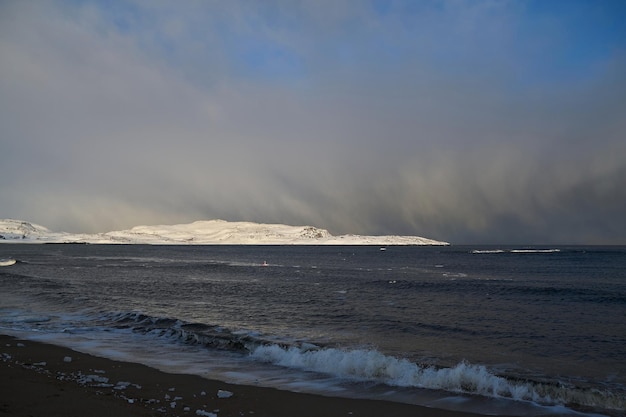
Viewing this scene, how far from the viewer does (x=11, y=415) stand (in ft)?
29.9

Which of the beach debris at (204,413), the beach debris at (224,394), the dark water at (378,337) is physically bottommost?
the dark water at (378,337)

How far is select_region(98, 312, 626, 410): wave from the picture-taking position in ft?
42.2

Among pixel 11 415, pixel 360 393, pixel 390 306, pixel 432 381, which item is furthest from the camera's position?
pixel 390 306

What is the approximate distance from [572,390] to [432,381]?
13.5ft

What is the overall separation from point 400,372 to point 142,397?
822cm

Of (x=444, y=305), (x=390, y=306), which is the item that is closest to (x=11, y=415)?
(x=390, y=306)

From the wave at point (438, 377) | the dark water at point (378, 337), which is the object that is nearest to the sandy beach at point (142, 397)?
the dark water at point (378, 337)

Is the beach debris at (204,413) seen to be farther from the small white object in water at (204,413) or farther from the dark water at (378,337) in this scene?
the dark water at (378,337)

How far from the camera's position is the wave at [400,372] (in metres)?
12.9

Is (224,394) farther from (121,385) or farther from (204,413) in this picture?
(121,385)

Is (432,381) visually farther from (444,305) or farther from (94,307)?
(94,307)

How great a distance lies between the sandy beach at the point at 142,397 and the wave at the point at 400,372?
2.67m

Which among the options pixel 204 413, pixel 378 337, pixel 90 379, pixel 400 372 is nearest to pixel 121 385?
pixel 90 379

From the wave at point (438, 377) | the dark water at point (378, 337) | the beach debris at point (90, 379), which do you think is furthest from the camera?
the dark water at point (378, 337)
